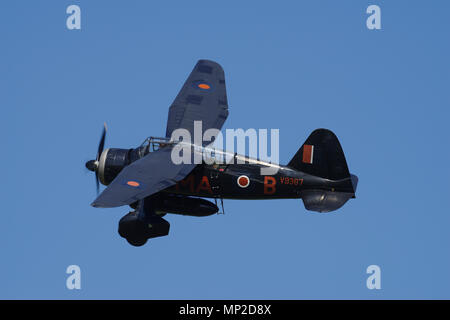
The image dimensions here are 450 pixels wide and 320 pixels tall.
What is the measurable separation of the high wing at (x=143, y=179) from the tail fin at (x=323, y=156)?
3370 millimetres

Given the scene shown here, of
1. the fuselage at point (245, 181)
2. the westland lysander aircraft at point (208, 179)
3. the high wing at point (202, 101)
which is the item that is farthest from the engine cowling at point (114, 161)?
the fuselage at point (245, 181)

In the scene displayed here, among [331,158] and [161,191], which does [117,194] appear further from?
[331,158]

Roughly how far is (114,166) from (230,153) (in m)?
3.60

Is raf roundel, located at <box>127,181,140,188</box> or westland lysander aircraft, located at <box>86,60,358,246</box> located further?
westland lysander aircraft, located at <box>86,60,358,246</box>

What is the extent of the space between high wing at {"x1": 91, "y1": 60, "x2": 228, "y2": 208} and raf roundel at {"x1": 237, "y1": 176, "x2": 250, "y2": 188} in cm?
146

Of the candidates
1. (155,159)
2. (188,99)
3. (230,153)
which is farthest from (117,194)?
(188,99)

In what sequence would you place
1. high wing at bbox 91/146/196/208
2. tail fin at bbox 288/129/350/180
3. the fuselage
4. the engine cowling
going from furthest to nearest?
the engine cowling, the fuselage, tail fin at bbox 288/129/350/180, high wing at bbox 91/146/196/208

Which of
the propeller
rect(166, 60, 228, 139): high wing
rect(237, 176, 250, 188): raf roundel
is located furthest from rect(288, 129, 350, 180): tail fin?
the propeller

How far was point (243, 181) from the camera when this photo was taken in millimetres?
28641

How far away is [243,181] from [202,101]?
161 inches

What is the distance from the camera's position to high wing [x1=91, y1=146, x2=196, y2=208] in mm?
26047

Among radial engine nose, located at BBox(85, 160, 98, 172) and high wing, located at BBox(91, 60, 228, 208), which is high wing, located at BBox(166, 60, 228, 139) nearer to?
high wing, located at BBox(91, 60, 228, 208)

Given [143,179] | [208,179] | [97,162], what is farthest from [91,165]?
[208,179]

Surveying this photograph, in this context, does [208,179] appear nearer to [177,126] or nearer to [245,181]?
[245,181]
